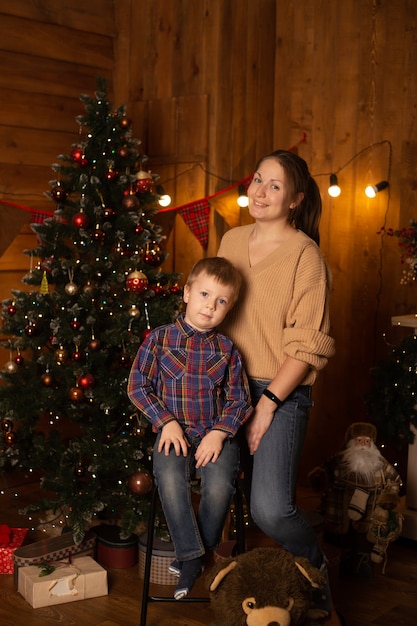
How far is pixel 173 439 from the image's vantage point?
95.3 inches

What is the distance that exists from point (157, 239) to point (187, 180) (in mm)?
1037

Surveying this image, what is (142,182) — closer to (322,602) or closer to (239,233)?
(239,233)

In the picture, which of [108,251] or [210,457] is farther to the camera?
[108,251]

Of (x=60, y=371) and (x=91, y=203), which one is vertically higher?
(x=91, y=203)

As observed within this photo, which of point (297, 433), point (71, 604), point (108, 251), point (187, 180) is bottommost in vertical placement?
point (71, 604)

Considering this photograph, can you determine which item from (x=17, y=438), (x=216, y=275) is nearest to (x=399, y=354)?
(x=216, y=275)

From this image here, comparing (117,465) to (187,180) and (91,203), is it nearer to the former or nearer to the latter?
(91,203)

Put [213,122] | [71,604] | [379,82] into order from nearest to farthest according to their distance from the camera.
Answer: [71,604]
[379,82]
[213,122]

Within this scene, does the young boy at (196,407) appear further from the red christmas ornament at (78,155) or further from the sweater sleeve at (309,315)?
the red christmas ornament at (78,155)

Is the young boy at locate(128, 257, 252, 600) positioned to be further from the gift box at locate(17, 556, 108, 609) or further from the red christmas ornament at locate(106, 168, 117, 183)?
the red christmas ornament at locate(106, 168, 117, 183)

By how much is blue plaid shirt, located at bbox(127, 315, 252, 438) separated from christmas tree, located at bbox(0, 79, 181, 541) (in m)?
0.79

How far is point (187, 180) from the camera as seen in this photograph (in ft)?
14.5

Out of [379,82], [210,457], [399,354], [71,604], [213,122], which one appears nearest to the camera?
[210,457]

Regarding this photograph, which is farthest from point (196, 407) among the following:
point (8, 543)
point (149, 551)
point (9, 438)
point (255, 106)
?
point (255, 106)
